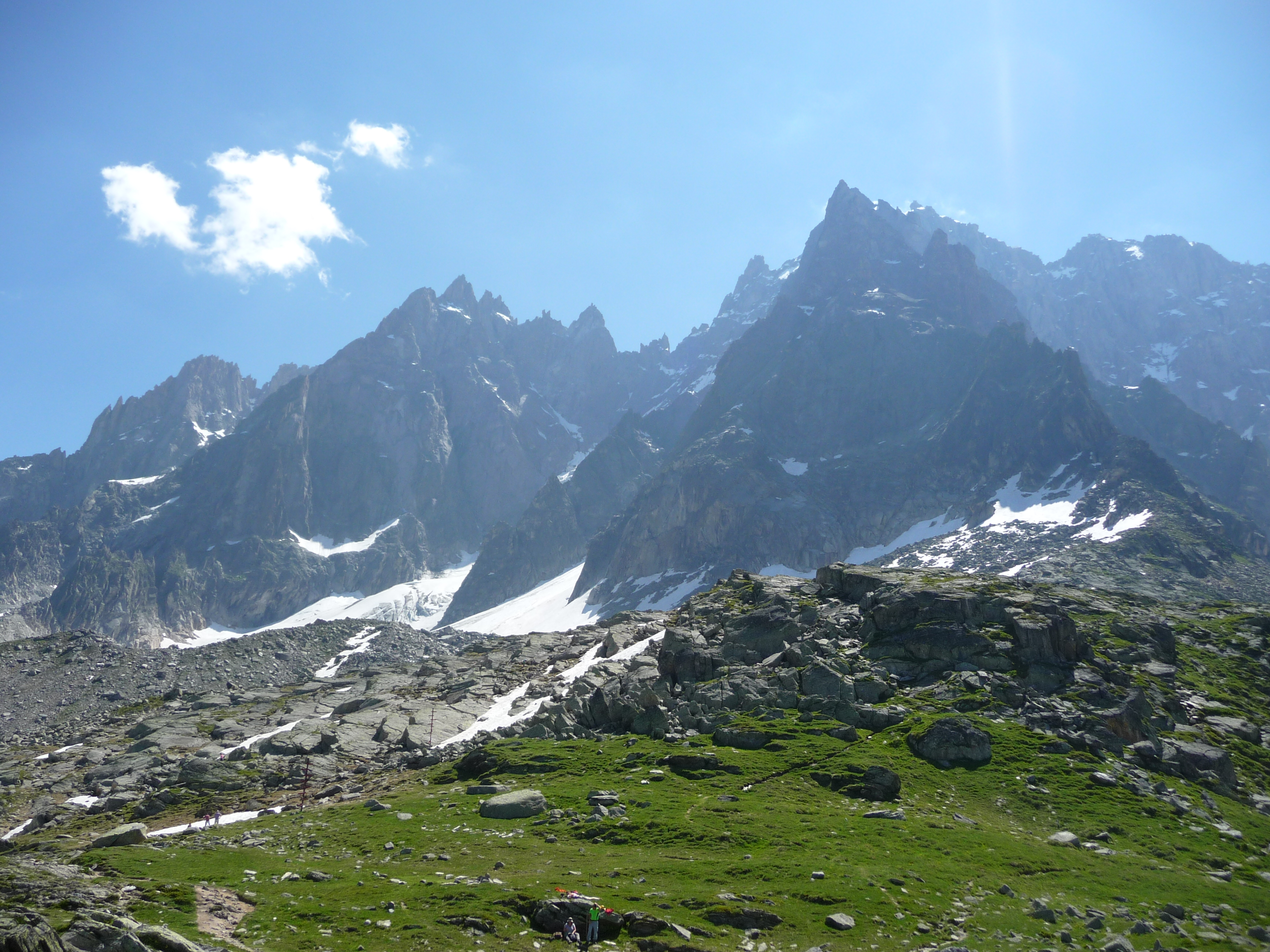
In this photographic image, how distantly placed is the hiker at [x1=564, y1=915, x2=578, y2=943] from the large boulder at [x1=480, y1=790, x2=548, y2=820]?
47.2 feet

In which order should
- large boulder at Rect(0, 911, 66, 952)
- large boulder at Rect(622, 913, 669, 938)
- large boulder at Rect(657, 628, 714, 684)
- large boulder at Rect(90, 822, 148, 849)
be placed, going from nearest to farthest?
large boulder at Rect(0, 911, 66, 952) < large boulder at Rect(622, 913, 669, 938) < large boulder at Rect(90, 822, 148, 849) < large boulder at Rect(657, 628, 714, 684)

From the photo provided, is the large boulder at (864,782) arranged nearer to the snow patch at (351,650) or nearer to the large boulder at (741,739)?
the large boulder at (741,739)

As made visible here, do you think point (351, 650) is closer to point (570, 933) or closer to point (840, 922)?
point (570, 933)

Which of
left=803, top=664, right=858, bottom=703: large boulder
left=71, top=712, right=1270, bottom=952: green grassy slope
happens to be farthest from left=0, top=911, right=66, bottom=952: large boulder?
left=803, top=664, right=858, bottom=703: large boulder

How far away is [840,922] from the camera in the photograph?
24609 mm

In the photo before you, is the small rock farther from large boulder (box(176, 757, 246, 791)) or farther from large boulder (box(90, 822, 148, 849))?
large boulder (box(176, 757, 246, 791))

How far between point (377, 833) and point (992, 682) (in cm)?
3864

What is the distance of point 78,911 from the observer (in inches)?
862

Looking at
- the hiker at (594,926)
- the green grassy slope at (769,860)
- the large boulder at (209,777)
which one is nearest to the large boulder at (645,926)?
the green grassy slope at (769,860)

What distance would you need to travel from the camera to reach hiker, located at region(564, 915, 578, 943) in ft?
77.3

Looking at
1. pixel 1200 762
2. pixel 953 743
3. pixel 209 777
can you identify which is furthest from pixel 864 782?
pixel 209 777

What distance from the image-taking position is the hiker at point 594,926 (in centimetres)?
2358

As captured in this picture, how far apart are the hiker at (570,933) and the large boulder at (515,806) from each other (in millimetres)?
14382

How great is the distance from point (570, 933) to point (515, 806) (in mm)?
15628
